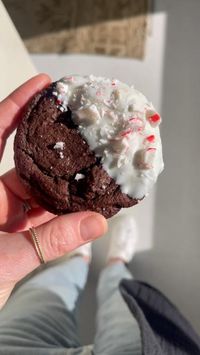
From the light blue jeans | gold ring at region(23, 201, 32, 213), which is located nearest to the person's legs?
the light blue jeans

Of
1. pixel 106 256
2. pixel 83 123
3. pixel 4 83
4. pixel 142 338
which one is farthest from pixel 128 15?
pixel 142 338

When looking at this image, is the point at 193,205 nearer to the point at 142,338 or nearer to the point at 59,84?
the point at 142,338

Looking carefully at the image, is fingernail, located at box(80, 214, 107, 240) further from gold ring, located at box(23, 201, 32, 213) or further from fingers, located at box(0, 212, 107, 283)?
gold ring, located at box(23, 201, 32, 213)

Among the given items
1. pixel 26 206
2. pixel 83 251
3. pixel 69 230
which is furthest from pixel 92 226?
pixel 83 251

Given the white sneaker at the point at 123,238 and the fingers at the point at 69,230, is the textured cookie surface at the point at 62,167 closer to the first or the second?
the fingers at the point at 69,230

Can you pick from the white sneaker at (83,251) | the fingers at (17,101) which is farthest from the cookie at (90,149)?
the white sneaker at (83,251)

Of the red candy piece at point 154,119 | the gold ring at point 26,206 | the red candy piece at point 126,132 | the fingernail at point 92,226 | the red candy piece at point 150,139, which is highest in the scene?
the red candy piece at point 126,132

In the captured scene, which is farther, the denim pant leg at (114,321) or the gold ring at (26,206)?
the denim pant leg at (114,321)

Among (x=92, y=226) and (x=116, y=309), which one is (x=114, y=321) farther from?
(x=92, y=226)
